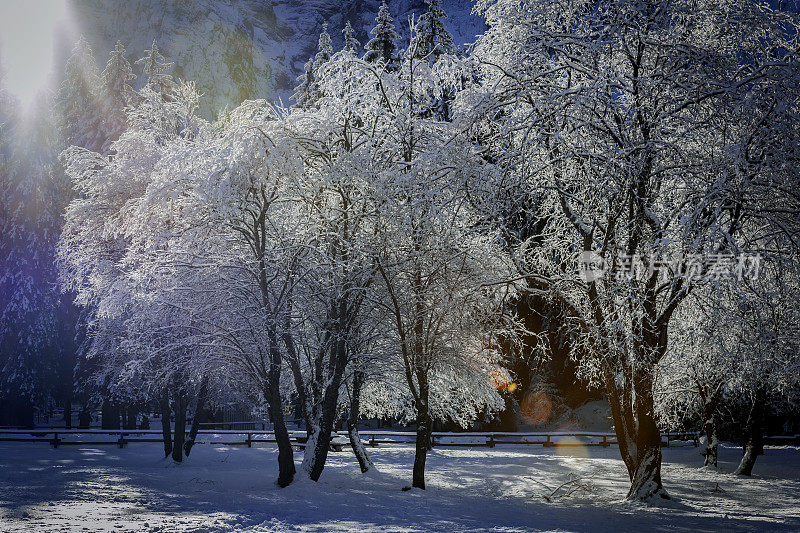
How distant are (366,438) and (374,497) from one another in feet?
63.6

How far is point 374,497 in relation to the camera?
1412cm

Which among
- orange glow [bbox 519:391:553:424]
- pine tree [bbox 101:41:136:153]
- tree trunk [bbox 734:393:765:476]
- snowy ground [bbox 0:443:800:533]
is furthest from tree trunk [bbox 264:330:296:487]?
orange glow [bbox 519:391:553:424]

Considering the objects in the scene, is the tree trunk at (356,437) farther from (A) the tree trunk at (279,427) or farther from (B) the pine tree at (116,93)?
(B) the pine tree at (116,93)

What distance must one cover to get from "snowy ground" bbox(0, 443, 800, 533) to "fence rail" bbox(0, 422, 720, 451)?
5.95 meters

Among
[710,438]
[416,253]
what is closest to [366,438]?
[710,438]

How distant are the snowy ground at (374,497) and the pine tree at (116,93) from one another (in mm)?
15806

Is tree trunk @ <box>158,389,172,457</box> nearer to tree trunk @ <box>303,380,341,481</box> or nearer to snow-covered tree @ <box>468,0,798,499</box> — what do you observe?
tree trunk @ <box>303,380,341,481</box>

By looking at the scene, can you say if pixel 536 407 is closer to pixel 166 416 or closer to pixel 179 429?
pixel 179 429

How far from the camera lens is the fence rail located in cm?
2998

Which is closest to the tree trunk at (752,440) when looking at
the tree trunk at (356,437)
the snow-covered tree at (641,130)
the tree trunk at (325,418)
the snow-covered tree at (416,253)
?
the snow-covered tree at (641,130)

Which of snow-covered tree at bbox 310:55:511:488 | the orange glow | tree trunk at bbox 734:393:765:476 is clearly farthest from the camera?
the orange glow

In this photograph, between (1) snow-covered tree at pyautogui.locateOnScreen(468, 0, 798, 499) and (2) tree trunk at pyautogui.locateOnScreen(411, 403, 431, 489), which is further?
(2) tree trunk at pyautogui.locateOnScreen(411, 403, 431, 489)

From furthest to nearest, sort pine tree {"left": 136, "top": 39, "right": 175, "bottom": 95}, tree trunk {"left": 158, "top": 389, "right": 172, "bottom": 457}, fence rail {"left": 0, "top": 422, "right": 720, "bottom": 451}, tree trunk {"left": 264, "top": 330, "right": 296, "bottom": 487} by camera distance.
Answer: pine tree {"left": 136, "top": 39, "right": 175, "bottom": 95} → fence rail {"left": 0, "top": 422, "right": 720, "bottom": 451} → tree trunk {"left": 158, "top": 389, "right": 172, "bottom": 457} → tree trunk {"left": 264, "top": 330, "right": 296, "bottom": 487}

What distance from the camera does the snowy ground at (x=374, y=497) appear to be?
416 inches
